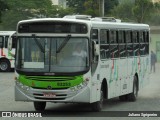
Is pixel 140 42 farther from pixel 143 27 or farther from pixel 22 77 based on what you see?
pixel 22 77

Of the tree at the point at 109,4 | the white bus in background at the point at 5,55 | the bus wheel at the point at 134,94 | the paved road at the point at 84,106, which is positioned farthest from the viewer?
the tree at the point at 109,4

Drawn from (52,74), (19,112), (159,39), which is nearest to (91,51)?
(52,74)

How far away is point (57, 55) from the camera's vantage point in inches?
659

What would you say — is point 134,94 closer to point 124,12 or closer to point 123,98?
point 123,98

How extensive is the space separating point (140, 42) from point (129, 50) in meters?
1.67

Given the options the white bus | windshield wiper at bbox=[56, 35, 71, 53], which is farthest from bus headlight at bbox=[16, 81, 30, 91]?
windshield wiper at bbox=[56, 35, 71, 53]

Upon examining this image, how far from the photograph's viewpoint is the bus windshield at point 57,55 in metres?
16.7

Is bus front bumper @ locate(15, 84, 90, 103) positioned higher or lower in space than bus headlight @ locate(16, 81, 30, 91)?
lower

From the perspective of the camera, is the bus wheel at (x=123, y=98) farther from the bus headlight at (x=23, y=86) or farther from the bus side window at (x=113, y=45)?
the bus headlight at (x=23, y=86)

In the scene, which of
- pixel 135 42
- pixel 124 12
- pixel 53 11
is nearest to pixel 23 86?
pixel 135 42

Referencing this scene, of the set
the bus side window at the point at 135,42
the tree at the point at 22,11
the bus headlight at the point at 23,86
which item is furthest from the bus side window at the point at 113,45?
the tree at the point at 22,11

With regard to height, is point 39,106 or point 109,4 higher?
point 39,106

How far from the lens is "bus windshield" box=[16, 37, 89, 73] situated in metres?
16.7

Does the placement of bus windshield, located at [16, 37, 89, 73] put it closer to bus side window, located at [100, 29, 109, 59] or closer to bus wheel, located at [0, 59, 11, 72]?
bus side window, located at [100, 29, 109, 59]
